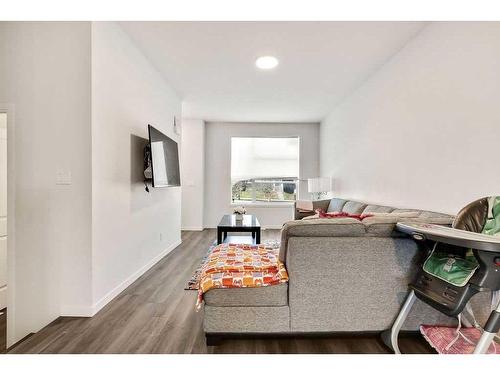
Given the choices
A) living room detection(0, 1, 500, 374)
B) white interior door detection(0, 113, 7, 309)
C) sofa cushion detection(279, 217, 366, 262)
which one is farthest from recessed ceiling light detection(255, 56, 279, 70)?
white interior door detection(0, 113, 7, 309)

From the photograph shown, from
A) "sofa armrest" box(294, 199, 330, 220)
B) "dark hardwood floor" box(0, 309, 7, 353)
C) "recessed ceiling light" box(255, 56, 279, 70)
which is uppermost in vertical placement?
"recessed ceiling light" box(255, 56, 279, 70)

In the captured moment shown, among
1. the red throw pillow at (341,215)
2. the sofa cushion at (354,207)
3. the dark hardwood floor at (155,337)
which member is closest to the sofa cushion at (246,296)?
the dark hardwood floor at (155,337)

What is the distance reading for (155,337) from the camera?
6.07 ft

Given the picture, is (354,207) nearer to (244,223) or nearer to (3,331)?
(244,223)

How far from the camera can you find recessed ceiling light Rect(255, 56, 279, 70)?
3.24 m

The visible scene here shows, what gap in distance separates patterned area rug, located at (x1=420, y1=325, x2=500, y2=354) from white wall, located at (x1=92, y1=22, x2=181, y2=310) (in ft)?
7.93

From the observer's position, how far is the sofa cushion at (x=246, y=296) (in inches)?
67.8

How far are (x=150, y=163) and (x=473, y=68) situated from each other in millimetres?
3010

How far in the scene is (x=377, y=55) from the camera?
10.3 ft

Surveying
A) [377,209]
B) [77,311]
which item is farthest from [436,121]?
[77,311]

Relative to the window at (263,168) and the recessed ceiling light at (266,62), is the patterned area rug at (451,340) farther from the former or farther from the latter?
the window at (263,168)

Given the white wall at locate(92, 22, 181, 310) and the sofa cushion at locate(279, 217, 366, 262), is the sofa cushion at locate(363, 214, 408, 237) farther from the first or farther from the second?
the white wall at locate(92, 22, 181, 310)

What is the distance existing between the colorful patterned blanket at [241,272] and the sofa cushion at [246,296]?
0.03 m

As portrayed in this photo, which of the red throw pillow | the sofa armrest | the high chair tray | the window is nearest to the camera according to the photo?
the high chair tray
